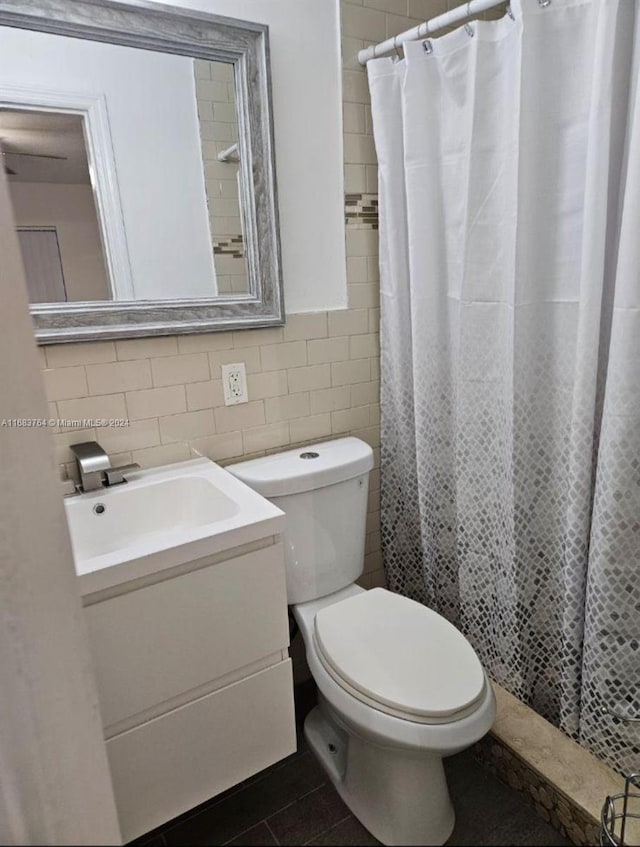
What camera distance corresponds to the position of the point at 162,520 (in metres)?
1.39

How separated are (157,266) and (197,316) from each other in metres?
0.16

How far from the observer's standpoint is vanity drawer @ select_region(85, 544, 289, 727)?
1.03 meters

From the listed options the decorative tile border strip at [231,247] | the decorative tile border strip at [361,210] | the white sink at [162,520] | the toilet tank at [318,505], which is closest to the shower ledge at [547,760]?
the toilet tank at [318,505]

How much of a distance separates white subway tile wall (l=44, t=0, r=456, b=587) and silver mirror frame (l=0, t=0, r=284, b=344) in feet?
0.16

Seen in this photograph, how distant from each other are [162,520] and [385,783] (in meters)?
0.84

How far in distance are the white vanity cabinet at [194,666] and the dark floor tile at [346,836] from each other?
2.29ft

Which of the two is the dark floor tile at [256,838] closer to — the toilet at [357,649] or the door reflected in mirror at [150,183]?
the toilet at [357,649]

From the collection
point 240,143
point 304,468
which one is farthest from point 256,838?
point 240,143

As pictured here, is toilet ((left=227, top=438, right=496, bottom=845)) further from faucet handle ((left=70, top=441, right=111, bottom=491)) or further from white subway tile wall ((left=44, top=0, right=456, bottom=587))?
faucet handle ((left=70, top=441, right=111, bottom=491))

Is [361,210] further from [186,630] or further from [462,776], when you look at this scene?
[462,776]

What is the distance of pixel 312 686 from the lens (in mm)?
1676

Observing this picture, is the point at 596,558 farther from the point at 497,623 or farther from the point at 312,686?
the point at 312,686

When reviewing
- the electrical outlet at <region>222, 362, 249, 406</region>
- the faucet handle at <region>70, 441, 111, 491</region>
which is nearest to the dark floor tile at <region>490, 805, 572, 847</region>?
the faucet handle at <region>70, 441, 111, 491</region>

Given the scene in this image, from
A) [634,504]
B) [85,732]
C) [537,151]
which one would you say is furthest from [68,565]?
[537,151]
